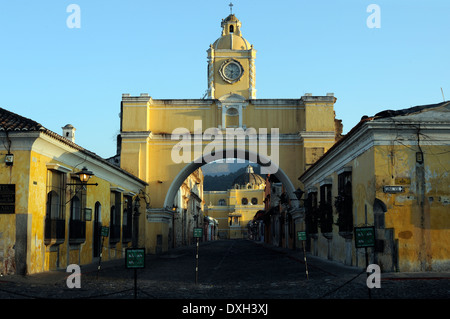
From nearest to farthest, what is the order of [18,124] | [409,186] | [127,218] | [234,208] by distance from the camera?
1. [409,186]
2. [18,124]
3. [127,218]
4. [234,208]

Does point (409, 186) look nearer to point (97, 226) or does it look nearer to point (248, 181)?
point (97, 226)

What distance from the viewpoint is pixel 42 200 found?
15.7 metres

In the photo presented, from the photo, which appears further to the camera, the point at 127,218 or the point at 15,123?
the point at 127,218

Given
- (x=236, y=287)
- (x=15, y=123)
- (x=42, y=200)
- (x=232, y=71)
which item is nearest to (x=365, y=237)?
(x=236, y=287)

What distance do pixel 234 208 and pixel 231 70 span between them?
215ft

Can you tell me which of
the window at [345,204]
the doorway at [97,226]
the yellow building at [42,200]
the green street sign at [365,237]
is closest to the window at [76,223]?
the yellow building at [42,200]

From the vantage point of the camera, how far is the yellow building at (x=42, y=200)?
48.0 feet

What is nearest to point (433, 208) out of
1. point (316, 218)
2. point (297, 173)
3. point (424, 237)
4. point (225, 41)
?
point (424, 237)

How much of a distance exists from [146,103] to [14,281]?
18.5m

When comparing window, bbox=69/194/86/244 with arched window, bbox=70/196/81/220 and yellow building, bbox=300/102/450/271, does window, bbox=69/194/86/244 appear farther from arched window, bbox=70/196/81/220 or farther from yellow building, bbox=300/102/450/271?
yellow building, bbox=300/102/450/271

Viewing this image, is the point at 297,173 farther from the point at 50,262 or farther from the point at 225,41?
the point at 50,262

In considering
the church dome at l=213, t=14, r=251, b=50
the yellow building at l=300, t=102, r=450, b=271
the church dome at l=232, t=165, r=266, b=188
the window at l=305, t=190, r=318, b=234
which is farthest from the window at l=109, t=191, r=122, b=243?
the church dome at l=232, t=165, r=266, b=188

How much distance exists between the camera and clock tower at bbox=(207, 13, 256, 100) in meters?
32.2

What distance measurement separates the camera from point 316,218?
23719mm
